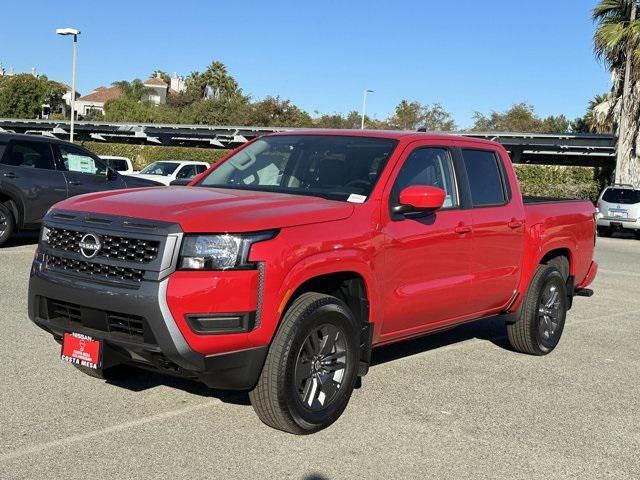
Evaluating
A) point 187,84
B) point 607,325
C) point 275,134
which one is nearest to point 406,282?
point 275,134

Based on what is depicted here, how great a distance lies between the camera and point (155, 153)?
46.9m

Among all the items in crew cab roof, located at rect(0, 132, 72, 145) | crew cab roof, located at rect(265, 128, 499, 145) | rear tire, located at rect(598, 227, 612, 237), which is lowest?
rear tire, located at rect(598, 227, 612, 237)

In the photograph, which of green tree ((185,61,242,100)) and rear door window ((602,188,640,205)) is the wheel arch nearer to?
rear door window ((602,188,640,205))

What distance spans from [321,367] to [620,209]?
2112cm

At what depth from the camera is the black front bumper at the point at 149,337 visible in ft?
14.0

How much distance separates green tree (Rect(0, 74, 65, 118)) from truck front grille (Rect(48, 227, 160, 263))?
335 feet

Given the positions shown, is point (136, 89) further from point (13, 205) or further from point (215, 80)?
point (13, 205)

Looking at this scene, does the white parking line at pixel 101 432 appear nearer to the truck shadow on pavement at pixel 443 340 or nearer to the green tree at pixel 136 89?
the truck shadow on pavement at pixel 443 340

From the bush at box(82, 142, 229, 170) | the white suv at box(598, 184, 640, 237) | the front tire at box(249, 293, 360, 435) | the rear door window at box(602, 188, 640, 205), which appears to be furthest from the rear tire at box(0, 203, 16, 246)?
the bush at box(82, 142, 229, 170)

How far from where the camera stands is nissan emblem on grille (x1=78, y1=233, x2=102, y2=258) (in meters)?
4.56

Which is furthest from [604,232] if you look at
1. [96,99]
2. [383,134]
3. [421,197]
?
[96,99]

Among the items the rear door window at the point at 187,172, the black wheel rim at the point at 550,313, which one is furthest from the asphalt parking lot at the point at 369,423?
the rear door window at the point at 187,172

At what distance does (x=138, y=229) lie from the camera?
442 centimetres

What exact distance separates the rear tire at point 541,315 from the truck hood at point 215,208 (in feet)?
8.74
